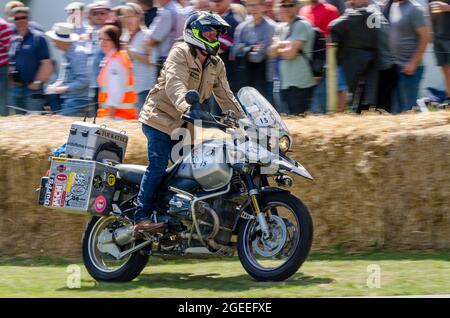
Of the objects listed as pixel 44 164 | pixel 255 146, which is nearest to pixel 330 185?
pixel 255 146

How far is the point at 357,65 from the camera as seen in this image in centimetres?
1134

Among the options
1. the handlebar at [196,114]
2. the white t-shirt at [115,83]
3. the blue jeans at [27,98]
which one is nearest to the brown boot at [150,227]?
the handlebar at [196,114]

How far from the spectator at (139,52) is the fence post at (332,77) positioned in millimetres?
2151

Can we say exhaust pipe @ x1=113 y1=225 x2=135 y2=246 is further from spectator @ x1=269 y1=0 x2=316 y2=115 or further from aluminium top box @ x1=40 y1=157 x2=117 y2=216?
spectator @ x1=269 y1=0 x2=316 y2=115

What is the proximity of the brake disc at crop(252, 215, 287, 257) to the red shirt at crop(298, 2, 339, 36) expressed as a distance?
13.3ft

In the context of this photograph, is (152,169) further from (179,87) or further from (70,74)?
(70,74)

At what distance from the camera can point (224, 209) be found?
350 inches

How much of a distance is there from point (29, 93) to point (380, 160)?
544cm

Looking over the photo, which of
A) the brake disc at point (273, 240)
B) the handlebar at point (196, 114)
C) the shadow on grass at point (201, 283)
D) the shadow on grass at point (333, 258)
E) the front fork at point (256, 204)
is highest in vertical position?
the handlebar at point (196, 114)

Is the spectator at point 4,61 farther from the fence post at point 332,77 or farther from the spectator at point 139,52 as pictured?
the fence post at point 332,77

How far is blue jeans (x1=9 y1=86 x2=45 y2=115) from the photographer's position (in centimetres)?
1337

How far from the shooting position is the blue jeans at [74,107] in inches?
504

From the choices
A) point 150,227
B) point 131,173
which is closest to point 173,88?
point 131,173

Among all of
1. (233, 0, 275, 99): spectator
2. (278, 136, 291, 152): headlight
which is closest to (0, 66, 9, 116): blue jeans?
(233, 0, 275, 99): spectator
